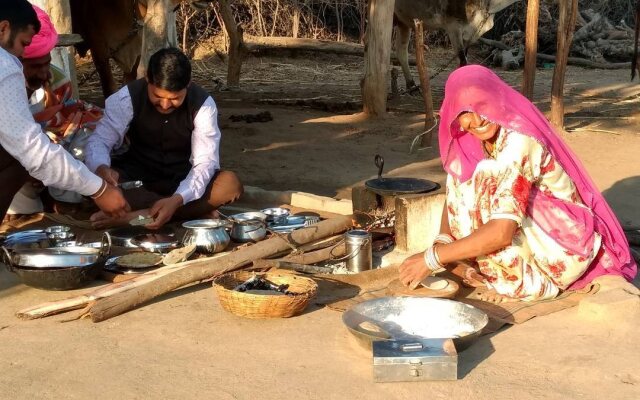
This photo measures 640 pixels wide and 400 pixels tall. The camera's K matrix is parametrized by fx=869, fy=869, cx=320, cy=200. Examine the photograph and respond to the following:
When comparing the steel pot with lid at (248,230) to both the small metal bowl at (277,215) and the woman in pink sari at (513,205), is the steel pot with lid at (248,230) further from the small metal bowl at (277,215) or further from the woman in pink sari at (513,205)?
the woman in pink sari at (513,205)

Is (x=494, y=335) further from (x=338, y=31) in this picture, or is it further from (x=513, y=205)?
(x=338, y=31)

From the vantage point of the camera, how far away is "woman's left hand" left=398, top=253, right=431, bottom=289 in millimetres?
3258

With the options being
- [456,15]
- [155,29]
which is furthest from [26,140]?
[456,15]

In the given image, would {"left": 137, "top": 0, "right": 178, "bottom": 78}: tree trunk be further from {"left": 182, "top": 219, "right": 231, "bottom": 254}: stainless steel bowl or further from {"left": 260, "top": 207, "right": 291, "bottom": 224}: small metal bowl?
{"left": 182, "top": 219, "right": 231, "bottom": 254}: stainless steel bowl

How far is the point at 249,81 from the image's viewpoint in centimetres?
1160

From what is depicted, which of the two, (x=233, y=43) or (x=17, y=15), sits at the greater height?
(x=17, y=15)

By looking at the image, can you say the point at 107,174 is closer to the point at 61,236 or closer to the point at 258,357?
the point at 61,236

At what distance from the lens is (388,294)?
3.51 m

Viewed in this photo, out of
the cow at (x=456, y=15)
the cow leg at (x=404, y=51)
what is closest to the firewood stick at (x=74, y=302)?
the cow leg at (x=404, y=51)

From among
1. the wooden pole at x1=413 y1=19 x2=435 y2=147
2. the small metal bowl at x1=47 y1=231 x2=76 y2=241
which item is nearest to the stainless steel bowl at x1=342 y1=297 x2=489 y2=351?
the small metal bowl at x1=47 y1=231 x2=76 y2=241

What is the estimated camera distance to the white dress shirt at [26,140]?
3.41 metres

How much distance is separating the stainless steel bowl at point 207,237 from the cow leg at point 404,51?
660cm

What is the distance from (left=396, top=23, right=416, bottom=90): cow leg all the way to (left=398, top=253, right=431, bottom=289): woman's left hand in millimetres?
7314

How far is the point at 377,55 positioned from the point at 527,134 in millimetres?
5078
